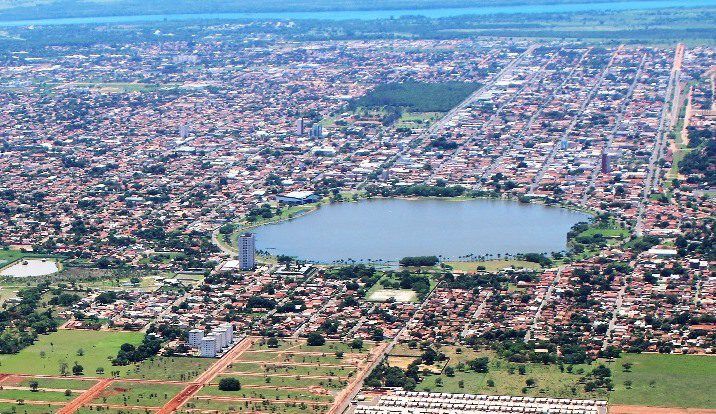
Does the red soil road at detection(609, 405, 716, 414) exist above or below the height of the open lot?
above

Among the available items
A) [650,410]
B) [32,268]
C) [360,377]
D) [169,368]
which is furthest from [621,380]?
[32,268]

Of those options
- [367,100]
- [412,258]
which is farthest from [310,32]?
[412,258]

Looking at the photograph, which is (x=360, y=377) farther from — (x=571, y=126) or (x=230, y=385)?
(x=571, y=126)

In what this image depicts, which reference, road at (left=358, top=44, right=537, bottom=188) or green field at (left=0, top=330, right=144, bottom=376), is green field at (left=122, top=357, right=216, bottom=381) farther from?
road at (left=358, top=44, right=537, bottom=188)

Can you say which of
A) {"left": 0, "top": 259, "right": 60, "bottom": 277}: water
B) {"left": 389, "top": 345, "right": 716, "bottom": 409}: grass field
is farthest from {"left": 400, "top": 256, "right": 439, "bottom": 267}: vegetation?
{"left": 0, "top": 259, "right": 60, "bottom": 277}: water

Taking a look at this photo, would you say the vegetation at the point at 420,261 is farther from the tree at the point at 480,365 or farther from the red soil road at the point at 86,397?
the red soil road at the point at 86,397
